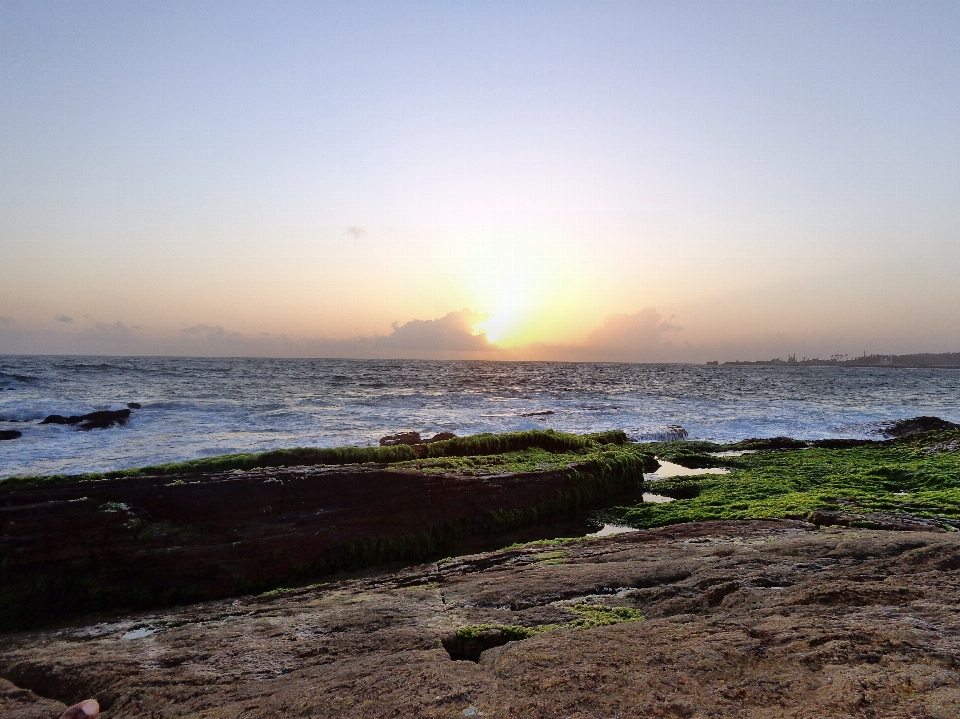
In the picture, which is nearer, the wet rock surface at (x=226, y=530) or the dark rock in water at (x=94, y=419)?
the wet rock surface at (x=226, y=530)

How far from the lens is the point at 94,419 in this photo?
105ft

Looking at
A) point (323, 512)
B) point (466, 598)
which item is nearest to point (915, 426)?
point (323, 512)

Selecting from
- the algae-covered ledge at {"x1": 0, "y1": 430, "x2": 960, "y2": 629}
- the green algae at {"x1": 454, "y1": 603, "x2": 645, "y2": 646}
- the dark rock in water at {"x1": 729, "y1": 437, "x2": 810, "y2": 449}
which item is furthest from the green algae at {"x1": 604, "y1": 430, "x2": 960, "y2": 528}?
the green algae at {"x1": 454, "y1": 603, "x2": 645, "y2": 646}

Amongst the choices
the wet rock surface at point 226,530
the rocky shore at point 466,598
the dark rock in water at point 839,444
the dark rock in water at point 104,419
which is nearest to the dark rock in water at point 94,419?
the dark rock in water at point 104,419

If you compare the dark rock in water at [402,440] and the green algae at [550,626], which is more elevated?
the green algae at [550,626]

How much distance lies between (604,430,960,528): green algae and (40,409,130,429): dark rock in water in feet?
101

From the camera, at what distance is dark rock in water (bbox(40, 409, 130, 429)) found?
31156 millimetres

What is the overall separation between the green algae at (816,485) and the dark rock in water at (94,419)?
1208 inches

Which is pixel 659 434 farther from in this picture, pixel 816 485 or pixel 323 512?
pixel 323 512

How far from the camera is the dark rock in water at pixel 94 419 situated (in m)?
31.2

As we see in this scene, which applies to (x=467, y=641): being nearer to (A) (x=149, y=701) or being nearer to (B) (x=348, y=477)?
(A) (x=149, y=701)

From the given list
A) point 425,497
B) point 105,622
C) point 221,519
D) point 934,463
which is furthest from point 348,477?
point 934,463

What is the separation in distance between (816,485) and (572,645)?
15.2 metres

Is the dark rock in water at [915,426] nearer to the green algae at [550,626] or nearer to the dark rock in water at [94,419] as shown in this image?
the green algae at [550,626]
